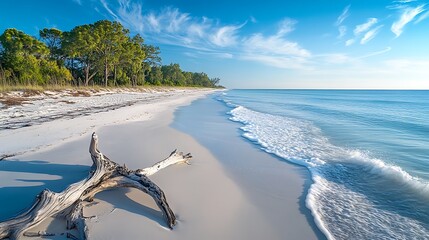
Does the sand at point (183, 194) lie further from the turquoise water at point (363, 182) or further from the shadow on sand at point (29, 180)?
the turquoise water at point (363, 182)

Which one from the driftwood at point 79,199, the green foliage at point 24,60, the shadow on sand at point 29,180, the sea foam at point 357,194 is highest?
the green foliage at point 24,60

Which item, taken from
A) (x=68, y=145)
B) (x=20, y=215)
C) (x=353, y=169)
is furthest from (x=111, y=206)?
(x=353, y=169)

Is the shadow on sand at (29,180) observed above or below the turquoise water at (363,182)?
above

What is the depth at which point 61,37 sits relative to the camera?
3338cm

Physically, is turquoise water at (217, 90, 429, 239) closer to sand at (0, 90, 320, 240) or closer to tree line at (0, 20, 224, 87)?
sand at (0, 90, 320, 240)

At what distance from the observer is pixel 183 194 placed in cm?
379

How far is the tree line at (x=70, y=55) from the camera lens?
23156 millimetres

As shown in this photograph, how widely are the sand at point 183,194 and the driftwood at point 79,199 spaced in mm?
139

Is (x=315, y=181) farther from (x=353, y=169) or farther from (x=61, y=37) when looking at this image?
(x=61, y=37)

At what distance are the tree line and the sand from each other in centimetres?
1834

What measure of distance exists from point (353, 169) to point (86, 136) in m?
7.75

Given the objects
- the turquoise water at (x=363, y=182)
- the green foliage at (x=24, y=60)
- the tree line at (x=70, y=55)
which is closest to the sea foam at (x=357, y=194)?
the turquoise water at (x=363, y=182)

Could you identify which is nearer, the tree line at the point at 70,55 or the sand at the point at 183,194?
the sand at the point at 183,194

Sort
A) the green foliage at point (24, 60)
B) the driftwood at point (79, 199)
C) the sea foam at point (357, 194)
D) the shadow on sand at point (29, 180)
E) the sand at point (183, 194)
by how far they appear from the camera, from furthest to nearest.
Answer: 1. the green foliage at point (24, 60)
2. the sea foam at point (357, 194)
3. the shadow on sand at point (29, 180)
4. the sand at point (183, 194)
5. the driftwood at point (79, 199)
